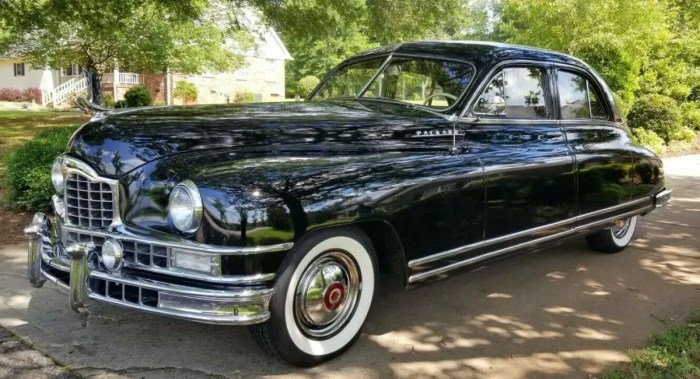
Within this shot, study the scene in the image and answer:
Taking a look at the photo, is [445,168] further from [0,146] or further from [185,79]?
[185,79]

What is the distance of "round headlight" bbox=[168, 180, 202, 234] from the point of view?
271cm

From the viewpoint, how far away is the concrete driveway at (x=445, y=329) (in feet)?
10.5

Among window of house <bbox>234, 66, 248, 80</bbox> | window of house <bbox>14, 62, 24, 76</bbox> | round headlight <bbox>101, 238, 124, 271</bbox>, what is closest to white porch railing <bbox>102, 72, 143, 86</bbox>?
window of house <bbox>234, 66, 248, 80</bbox>

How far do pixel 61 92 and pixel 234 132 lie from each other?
3043 centimetres

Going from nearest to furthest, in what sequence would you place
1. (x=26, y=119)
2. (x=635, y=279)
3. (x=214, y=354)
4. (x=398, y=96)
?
(x=214, y=354) → (x=398, y=96) → (x=635, y=279) → (x=26, y=119)

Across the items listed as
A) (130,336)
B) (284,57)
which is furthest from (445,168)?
(284,57)

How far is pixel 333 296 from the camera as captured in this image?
3.16 meters

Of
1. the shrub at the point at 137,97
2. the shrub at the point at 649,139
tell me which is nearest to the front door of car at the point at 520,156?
the shrub at the point at 649,139

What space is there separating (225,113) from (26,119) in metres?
18.5

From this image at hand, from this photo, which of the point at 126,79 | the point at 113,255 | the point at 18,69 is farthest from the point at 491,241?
the point at 18,69

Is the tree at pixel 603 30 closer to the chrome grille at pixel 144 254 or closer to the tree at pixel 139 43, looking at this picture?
the tree at pixel 139 43

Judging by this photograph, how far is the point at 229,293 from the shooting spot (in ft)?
8.83

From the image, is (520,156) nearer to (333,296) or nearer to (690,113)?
(333,296)

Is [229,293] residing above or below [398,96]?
below
